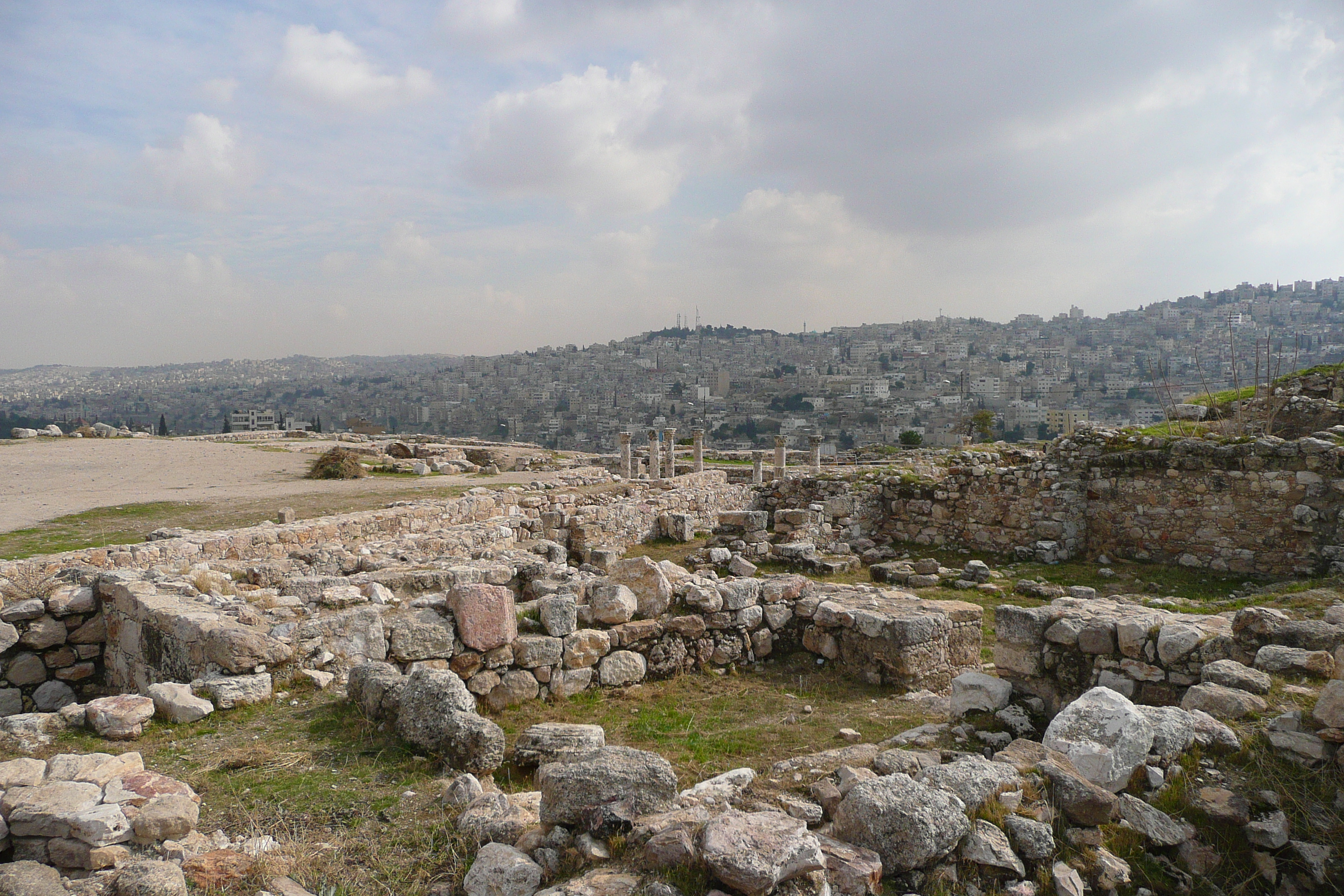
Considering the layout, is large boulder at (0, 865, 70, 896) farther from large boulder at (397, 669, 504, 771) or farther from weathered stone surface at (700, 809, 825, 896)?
weathered stone surface at (700, 809, 825, 896)

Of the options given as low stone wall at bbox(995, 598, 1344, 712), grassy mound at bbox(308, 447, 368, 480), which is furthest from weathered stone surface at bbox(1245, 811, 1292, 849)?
grassy mound at bbox(308, 447, 368, 480)

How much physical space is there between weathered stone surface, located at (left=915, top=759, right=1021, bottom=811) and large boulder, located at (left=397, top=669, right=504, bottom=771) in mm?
2579

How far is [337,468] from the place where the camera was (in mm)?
23344

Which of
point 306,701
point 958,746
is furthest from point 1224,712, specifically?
point 306,701

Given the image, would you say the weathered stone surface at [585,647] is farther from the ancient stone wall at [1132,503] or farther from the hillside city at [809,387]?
the hillside city at [809,387]

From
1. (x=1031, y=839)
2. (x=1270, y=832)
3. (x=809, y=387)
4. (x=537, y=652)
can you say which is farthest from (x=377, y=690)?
(x=809, y=387)

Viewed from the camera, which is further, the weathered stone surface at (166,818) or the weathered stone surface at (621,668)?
the weathered stone surface at (621,668)

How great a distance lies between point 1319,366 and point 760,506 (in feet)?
47.6

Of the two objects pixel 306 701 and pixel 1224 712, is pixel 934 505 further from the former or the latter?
pixel 306 701

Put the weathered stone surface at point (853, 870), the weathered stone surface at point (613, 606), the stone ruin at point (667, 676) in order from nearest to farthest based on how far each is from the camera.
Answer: the weathered stone surface at point (853, 870) < the stone ruin at point (667, 676) < the weathered stone surface at point (613, 606)

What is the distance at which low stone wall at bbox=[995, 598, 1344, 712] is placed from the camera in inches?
215

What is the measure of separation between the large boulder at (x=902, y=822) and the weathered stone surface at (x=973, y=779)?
0.17m

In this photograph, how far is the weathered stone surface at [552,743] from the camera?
4.67 meters

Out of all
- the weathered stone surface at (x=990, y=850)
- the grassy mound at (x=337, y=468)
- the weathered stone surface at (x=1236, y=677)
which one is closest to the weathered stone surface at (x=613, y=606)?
the weathered stone surface at (x=990, y=850)
